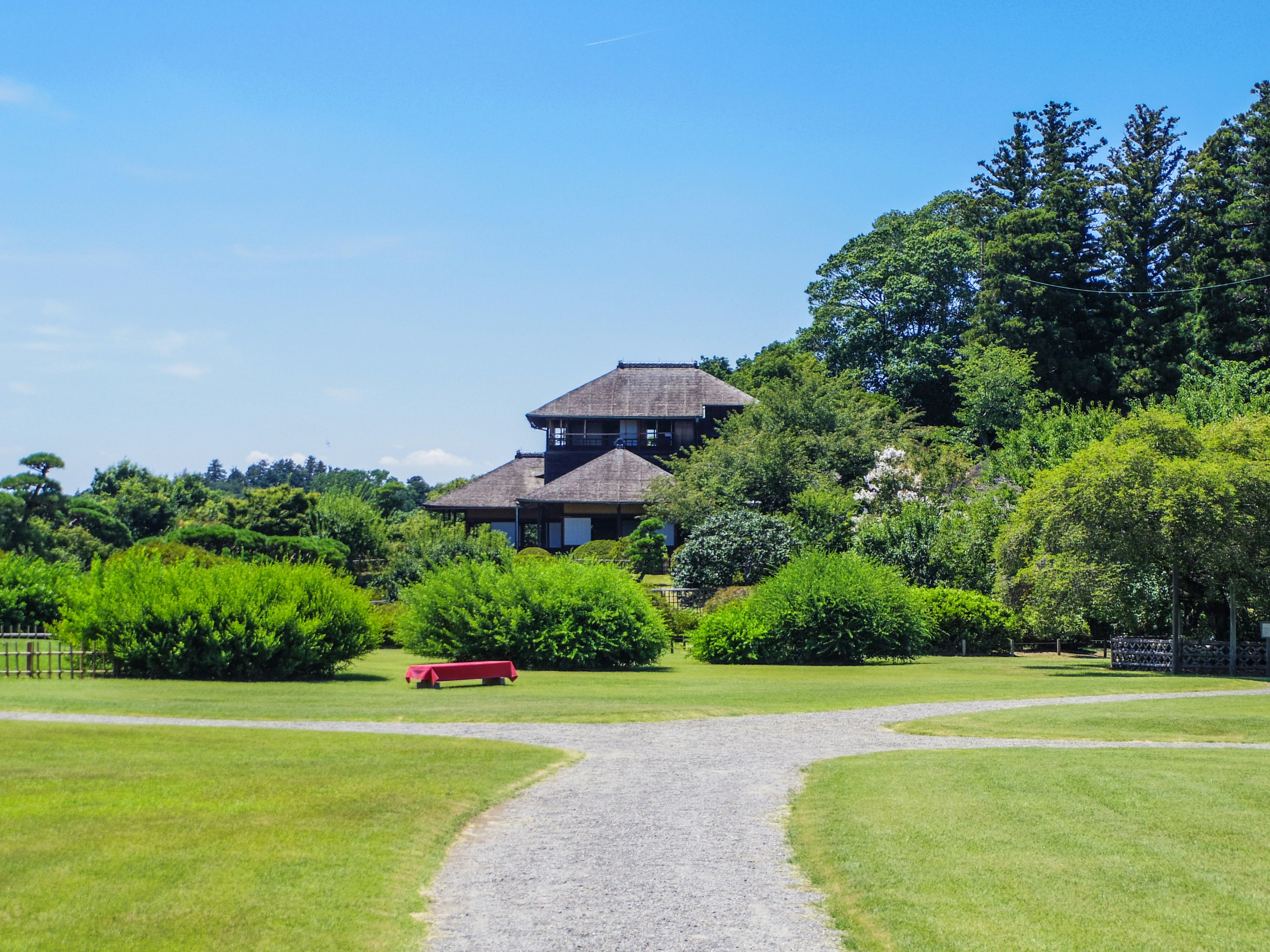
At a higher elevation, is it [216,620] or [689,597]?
[689,597]

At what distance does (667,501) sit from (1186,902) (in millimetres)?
44481

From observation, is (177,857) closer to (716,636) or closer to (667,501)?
(716,636)

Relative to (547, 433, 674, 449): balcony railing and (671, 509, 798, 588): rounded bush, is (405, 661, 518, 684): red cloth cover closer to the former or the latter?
(671, 509, 798, 588): rounded bush

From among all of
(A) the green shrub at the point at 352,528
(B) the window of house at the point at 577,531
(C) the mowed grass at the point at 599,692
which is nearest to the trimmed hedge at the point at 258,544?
(A) the green shrub at the point at 352,528

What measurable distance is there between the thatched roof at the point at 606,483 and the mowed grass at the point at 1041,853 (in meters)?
45.7

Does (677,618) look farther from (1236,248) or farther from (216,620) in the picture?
(1236,248)

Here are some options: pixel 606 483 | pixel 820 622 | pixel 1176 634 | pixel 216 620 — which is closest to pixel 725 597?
pixel 820 622

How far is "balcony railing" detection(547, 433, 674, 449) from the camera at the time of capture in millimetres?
72000

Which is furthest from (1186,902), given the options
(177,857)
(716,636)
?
(716,636)

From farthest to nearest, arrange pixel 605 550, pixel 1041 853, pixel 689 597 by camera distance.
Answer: pixel 605 550
pixel 689 597
pixel 1041 853

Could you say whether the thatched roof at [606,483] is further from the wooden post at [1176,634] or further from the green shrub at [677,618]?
the wooden post at [1176,634]

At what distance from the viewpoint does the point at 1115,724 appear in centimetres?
1953

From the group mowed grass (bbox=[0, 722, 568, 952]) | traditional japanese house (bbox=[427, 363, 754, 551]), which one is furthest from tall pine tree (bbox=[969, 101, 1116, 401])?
mowed grass (bbox=[0, 722, 568, 952])

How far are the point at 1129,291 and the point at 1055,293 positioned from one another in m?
4.44
